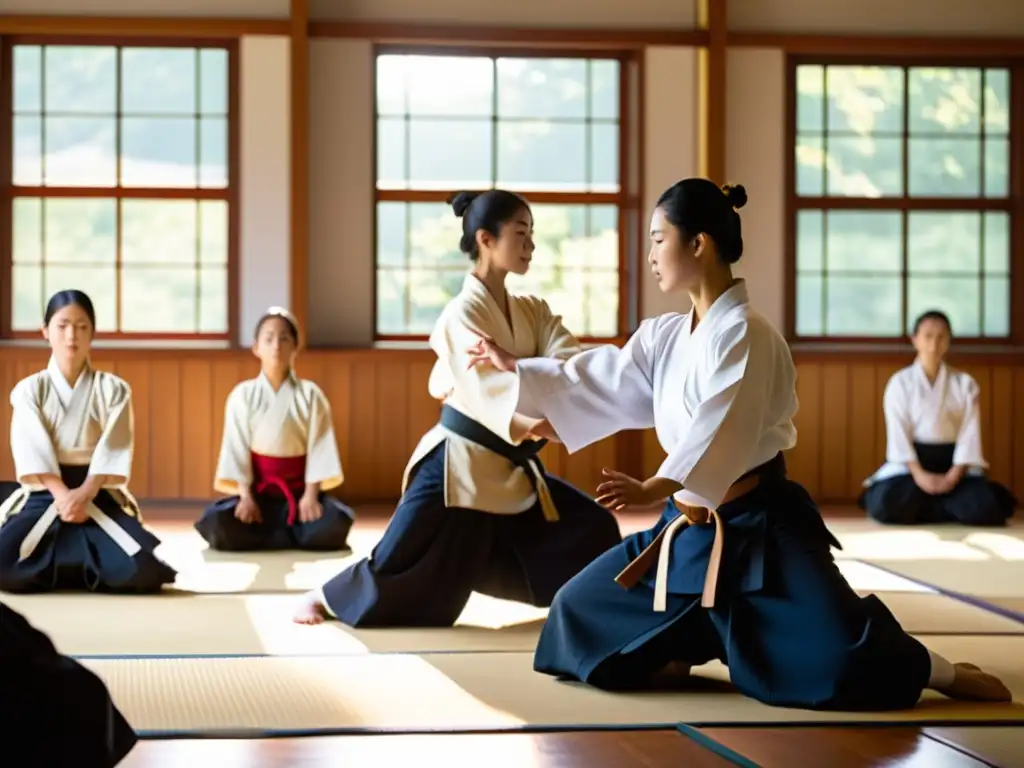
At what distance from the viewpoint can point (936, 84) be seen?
796 cm

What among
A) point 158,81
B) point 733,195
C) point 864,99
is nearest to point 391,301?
point 158,81

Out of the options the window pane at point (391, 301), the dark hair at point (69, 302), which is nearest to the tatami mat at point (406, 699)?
the dark hair at point (69, 302)

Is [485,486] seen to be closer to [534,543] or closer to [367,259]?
[534,543]

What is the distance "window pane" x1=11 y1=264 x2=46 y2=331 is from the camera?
7562 mm

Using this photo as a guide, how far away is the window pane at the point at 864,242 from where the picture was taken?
797cm

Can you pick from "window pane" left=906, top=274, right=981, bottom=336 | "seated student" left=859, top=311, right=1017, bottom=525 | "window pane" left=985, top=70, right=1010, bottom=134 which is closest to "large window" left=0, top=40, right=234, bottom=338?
"seated student" left=859, top=311, right=1017, bottom=525

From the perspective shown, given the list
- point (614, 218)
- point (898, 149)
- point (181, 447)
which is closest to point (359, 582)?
point (181, 447)

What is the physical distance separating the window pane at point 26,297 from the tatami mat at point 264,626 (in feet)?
10.4

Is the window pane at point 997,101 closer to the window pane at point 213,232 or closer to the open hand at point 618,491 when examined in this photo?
the window pane at point 213,232

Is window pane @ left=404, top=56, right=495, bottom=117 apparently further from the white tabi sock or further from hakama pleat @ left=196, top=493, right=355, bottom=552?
the white tabi sock

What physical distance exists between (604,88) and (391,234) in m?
1.33

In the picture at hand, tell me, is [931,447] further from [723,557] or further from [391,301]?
[723,557]

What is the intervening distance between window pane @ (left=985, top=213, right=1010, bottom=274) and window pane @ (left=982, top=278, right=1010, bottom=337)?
7cm

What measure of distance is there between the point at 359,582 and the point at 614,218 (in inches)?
157
